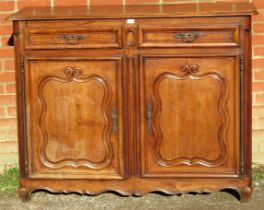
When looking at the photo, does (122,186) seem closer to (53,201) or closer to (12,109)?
(53,201)

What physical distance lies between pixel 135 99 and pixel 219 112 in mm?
542

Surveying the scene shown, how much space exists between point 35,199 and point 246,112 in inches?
61.2

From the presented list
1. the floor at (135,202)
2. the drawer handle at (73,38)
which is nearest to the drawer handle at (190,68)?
the drawer handle at (73,38)

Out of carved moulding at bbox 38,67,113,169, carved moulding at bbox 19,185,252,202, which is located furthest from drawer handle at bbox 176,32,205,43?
carved moulding at bbox 19,185,252,202

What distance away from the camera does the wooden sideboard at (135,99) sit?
13.3 ft

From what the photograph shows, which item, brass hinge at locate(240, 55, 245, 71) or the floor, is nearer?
Result: brass hinge at locate(240, 55, 245, 71)

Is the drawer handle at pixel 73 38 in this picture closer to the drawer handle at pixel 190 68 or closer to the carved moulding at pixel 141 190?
the drawer handle at pixel 190 68

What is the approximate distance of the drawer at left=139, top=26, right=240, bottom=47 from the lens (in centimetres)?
402

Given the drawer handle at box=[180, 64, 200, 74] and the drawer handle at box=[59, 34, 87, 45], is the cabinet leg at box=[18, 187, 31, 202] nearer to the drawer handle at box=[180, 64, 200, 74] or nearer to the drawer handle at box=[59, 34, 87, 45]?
the drawer handle at box=[59, 34, 87, 45]

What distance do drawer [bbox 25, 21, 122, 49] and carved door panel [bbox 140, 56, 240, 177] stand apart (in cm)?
25

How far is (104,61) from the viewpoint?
13.5 feet

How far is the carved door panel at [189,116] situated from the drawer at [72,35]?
0.84 feet

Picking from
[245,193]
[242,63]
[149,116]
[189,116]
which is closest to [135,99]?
[149,116]

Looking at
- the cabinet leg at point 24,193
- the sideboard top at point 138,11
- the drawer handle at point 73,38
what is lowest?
the cabinet leg at point 24,193
